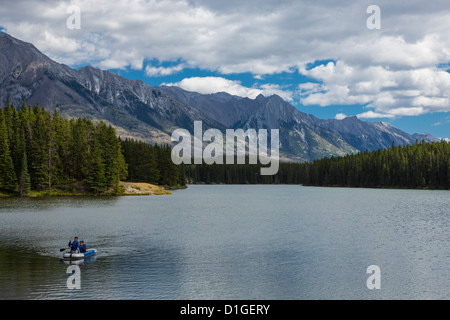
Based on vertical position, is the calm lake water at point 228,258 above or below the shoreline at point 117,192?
below

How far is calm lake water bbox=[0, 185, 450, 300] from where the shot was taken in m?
32.8

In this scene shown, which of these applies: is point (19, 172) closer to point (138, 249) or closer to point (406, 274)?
point (138, 249)

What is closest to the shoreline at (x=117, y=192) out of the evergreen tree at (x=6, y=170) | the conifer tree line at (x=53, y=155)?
the conifer tree line at (x=53, y=155)

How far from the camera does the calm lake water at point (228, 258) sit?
3281 cm

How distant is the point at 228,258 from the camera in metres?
45.1

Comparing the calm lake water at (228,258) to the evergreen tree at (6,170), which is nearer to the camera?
the calm lake water at (228,258)

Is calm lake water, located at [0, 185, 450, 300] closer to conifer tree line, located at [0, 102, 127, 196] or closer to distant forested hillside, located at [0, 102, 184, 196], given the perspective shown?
distant forested hillside, located at [0, 102, 184, 196]

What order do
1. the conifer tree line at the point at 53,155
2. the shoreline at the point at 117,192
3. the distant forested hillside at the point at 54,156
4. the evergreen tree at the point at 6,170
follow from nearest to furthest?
1. the evergreen tree at the point at 6,170
2. the conifer tree line at the point at 53,155
3. the distant forested hillside at the point at 54,156
4. the shoreline at the point at 117,192

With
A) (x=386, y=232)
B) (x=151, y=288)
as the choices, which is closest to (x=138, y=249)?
(x=151, y=288)

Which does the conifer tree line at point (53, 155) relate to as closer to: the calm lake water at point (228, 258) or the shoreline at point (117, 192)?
the shoreline at point (117, 192)

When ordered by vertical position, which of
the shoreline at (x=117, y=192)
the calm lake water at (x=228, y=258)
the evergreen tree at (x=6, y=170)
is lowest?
the calm lake water at (x=228, y=258)

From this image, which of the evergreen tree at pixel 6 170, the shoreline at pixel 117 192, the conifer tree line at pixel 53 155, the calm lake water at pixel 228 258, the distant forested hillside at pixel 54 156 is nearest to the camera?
the calm lake water at pixel 228 258
